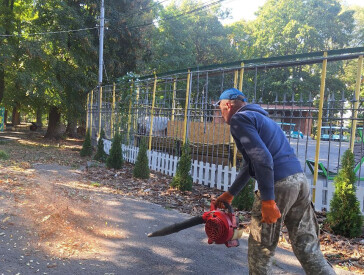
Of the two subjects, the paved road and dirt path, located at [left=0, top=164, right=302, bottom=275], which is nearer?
the paved road

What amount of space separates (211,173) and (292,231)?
510 centimetres

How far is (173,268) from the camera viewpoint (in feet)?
11.9

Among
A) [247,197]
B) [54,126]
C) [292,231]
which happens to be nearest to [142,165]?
[247,197]

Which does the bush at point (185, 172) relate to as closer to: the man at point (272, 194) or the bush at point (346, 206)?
the bush at point (346, 206)

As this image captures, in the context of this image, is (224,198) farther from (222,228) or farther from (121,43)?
(121,43)

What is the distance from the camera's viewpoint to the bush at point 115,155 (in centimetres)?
1034

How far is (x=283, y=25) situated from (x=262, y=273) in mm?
34939

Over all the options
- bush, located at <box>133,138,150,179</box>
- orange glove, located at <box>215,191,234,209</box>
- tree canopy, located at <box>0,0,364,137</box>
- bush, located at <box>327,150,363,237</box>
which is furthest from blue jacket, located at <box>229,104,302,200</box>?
tree canopy, located at <box>0,0,364,137</box>

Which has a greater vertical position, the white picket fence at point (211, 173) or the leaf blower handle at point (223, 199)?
the leaf blower handle at point (223, 199)

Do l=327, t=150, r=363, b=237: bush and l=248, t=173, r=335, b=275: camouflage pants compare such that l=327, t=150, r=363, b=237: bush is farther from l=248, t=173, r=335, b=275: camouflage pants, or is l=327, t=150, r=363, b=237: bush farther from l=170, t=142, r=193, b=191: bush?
l=170, t=142, r=193, b=191: bush

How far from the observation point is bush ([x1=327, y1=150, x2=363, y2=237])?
4695 mm

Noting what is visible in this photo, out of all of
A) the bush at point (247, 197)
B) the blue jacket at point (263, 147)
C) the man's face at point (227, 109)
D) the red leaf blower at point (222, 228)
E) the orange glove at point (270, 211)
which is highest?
the man's face at point (227, 109)

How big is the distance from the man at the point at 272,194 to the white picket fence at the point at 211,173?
3221mm

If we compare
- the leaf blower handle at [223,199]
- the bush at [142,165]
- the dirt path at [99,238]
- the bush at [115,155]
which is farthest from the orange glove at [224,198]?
the bush at [115,155]
